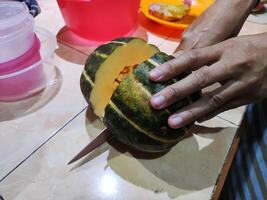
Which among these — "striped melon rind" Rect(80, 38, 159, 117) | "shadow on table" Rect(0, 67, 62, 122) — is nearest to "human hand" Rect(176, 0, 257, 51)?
"striped melon rind" Rect(80, 38, 159, 117)

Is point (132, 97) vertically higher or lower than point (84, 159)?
higher

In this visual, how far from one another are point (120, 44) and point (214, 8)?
28 centimetres

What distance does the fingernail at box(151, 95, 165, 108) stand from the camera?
1.76ft

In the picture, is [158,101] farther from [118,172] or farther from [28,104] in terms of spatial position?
[28,104]

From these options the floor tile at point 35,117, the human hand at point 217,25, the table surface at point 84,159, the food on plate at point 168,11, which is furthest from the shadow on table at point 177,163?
the food on plate at point 168,11

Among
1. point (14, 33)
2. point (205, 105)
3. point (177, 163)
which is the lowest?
point (177, 163)

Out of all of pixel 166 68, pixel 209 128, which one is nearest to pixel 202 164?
pixel 209 128

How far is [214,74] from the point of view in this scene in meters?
0.56

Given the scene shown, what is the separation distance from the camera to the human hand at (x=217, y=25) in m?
0.72

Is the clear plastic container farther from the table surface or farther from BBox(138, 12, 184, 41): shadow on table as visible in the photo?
BBox(138, 12, 184, 41): shadow on table

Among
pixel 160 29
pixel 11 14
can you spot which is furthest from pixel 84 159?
pixel 160 29

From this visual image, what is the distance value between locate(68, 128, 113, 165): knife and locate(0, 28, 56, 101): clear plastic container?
25 cm

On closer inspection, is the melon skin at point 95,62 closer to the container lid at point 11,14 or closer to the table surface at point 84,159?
the table surface at point 84,159

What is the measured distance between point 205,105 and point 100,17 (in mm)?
425
